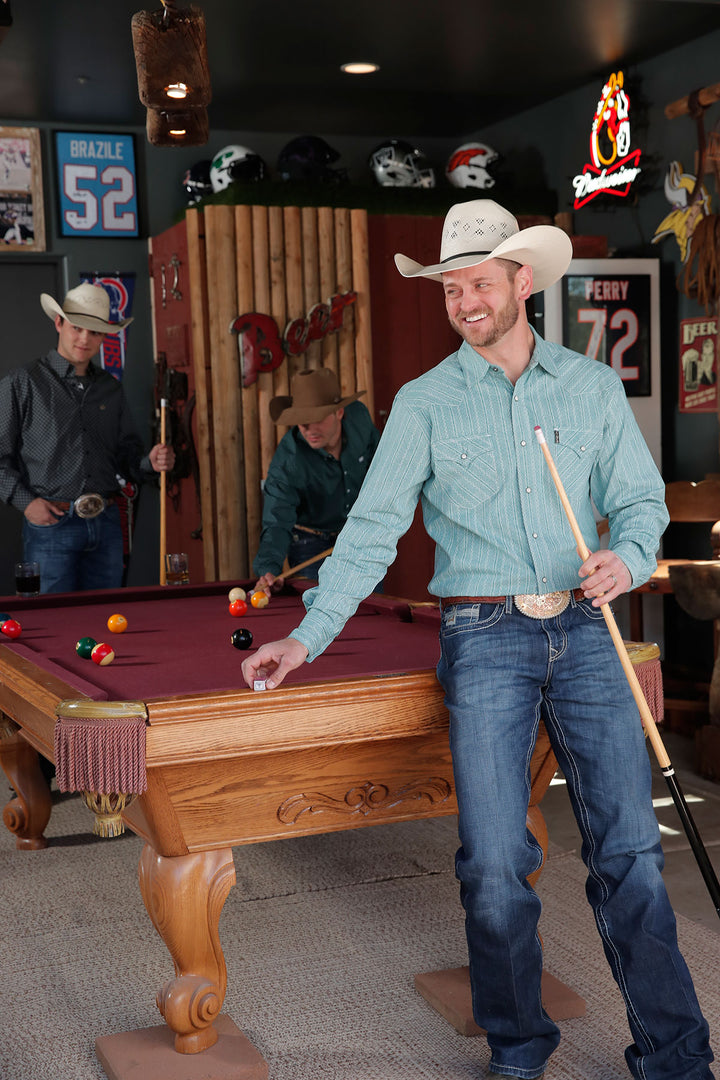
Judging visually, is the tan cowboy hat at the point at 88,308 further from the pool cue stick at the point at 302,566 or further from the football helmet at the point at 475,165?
the football helmet at the point at 475,165

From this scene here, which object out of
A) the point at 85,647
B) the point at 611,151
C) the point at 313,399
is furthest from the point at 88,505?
the point at 611,151

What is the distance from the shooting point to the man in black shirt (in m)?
5.35

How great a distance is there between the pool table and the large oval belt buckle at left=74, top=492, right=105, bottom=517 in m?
2.28

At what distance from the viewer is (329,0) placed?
5660 millimetres

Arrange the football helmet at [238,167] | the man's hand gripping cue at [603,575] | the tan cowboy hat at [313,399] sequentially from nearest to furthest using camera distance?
the man's hand gripping cue at [603,575]
the tan cowboy hat at [313,399]
the football helmet at [238,167]

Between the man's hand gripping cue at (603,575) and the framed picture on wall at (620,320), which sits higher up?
the framed picture on wall at (620,320)

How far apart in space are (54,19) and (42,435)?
7.00ft

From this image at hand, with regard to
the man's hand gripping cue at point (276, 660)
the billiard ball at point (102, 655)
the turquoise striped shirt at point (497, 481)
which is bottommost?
the billiard ball at point (102, 655)

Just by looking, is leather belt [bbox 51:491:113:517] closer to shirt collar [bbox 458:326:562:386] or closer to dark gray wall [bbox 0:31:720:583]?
dark gray wall [bbox 0:31:720:583]

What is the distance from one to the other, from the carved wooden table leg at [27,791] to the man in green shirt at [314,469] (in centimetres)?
147

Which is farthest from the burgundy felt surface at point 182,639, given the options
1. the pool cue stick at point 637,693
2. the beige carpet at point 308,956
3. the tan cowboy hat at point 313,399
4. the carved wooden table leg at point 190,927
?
the tan cowboy hat at point 313,399

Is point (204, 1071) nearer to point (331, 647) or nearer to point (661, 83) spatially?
point (331, 647)

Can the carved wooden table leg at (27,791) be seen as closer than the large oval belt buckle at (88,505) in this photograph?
Yes

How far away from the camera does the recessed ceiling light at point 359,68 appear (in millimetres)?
6664
